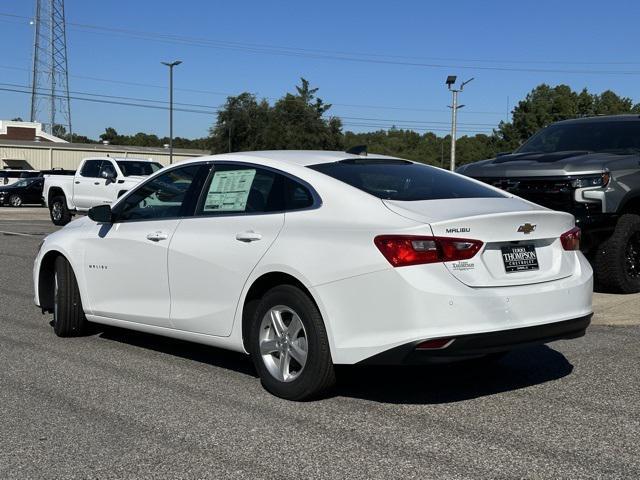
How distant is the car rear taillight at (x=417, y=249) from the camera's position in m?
4.48

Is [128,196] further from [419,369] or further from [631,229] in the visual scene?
[631,229]

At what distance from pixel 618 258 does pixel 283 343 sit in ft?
17.1

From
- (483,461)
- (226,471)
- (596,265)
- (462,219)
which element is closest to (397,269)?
(462,219)

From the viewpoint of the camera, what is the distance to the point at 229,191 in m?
5.69

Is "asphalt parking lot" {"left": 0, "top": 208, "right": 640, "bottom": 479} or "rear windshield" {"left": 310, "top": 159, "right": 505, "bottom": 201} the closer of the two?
"asphalt parking lot" {"left": 0, "top": 208, "right": 640, "bottom": 479}

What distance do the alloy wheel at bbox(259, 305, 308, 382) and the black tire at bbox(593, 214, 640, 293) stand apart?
16.7 feet

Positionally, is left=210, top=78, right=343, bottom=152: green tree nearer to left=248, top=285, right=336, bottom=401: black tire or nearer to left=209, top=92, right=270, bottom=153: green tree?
left=209, top=92, right=270, bottom=153: green tree

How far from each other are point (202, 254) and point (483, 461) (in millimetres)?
2505

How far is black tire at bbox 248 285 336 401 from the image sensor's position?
479 centimetres

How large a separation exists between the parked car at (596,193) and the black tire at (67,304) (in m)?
4.96

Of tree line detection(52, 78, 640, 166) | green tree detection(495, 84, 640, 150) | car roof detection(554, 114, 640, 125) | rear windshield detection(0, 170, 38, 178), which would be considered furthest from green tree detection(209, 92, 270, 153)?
car roof detection(554, 114, 640, 125)

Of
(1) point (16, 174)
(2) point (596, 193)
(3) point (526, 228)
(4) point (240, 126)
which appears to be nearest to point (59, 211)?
(2) point (596, 193)

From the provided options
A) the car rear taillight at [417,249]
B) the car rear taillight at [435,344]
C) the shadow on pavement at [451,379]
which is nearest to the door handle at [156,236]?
the shadow on pavement at [451,379]

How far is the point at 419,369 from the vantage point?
6.00 meters
